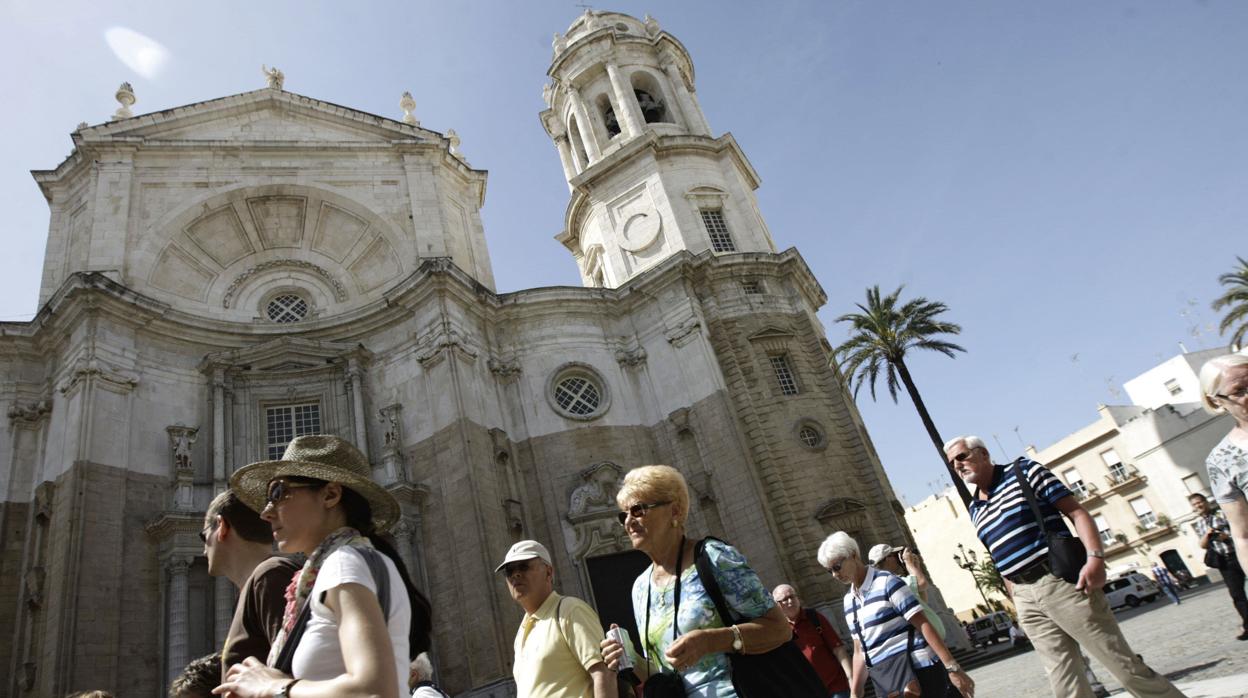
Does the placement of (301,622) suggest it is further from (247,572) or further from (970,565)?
(970,565)

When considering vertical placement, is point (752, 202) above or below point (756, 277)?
above

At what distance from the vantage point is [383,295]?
2175 centimetres

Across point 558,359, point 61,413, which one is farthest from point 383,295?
point 61,413

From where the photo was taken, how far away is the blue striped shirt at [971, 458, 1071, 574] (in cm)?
487

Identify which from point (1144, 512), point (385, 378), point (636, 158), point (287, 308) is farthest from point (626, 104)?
point (1144, 512)

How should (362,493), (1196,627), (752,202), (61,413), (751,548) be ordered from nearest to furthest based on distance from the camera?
1. (362,493)
2. (1196,627)
3. (61,413)
4. (751,548)
5. (752,202)

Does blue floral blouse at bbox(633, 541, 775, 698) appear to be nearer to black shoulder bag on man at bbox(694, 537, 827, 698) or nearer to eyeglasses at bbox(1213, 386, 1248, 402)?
black shoulder bag on man at bbox(694, 537, 827, 698)

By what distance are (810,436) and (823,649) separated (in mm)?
15862

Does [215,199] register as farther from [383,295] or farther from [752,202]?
[752,202]

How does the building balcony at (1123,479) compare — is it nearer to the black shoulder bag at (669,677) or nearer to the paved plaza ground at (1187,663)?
the paved plaza ground at (1187,663)

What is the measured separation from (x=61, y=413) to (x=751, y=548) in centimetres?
1728

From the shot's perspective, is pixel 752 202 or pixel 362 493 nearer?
pixel 362 493

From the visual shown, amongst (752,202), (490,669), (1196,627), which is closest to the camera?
(1196,627)

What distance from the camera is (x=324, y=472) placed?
2.87 meters
